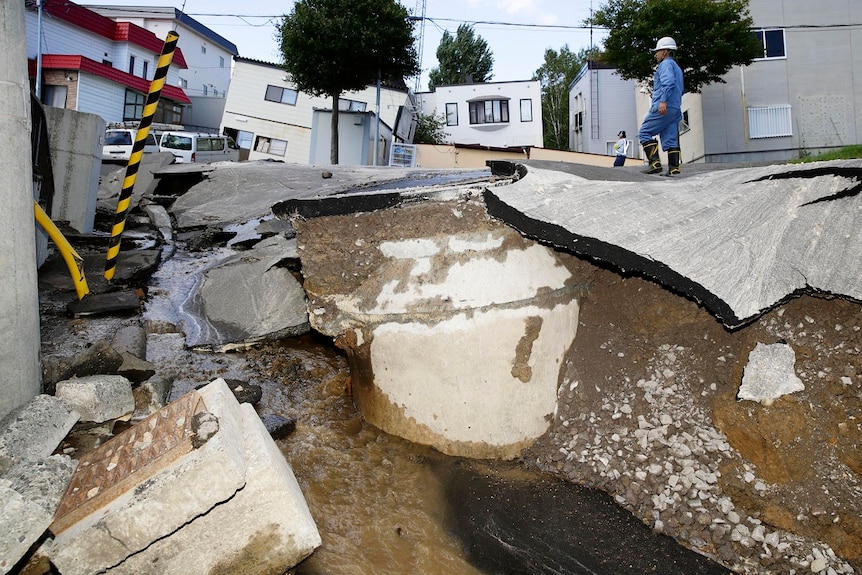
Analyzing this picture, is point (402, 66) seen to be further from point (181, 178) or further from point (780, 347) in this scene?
point (780, 347)

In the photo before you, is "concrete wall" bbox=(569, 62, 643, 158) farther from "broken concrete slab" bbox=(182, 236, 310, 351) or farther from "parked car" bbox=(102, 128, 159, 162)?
"broken concrete slab" bbox=(182, 236, 310, 351)

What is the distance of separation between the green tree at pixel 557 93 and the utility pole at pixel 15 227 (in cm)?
3602

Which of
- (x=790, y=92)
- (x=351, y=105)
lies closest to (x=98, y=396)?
(x=790, y=92)

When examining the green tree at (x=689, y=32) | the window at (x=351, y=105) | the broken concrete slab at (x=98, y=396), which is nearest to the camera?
the broken concrete slab at (x=98, y=396)

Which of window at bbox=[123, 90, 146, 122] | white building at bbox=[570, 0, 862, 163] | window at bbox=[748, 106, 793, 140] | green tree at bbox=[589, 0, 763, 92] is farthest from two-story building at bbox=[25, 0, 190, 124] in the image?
window at bbox=[748, 106, 793, 140]

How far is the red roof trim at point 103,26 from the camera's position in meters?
24.2

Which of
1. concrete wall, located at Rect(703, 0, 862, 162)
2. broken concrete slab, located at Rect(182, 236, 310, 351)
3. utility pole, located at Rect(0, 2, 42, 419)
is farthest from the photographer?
concrete wall, located at Rect(703, 0, 862, 162)

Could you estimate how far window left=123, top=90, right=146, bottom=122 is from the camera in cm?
2589

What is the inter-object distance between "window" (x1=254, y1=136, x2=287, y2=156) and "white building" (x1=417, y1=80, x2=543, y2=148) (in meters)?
8.62

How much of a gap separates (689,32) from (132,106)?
76.8 feet

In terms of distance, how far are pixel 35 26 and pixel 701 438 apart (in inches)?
1150

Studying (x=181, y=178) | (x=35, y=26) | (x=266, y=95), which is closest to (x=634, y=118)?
(x=266, y=95)

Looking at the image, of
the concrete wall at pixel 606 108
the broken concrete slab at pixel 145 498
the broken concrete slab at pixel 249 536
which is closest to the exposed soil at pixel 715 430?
the broken concrete slab at pixel 249 536

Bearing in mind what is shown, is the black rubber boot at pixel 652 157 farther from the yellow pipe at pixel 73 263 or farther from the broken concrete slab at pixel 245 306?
the yellow pipe at pixel 73 263
